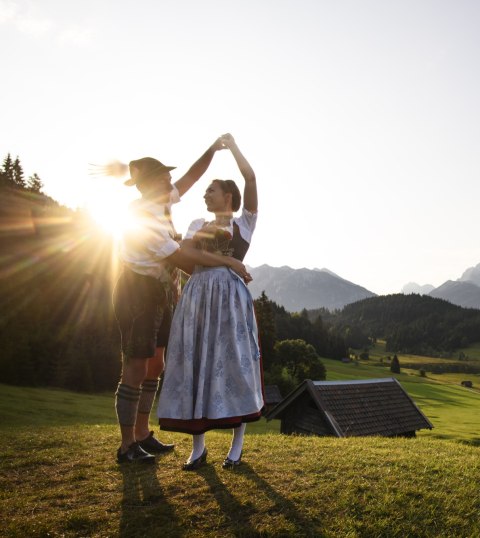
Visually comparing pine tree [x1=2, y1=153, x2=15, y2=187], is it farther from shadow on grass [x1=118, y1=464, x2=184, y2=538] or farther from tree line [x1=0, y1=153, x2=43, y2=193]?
shadow on grass [x1=118, y1=464, x2=184, y2=538]

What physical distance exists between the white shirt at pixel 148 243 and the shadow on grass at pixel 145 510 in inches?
85.9

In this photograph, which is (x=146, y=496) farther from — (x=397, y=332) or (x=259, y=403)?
(x=397, y=332)

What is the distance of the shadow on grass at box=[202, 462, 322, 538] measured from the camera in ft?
10.5

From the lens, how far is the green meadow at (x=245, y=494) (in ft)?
10.8

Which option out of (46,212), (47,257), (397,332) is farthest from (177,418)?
(397,332)

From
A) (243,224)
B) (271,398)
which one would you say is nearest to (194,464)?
(243,224)

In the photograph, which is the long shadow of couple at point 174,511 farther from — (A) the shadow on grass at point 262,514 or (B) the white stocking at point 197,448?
(B) the white stocking at point 197,448

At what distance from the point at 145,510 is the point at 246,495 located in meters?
0.92

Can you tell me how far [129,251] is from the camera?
16.1 ft

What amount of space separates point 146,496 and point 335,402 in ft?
60.5

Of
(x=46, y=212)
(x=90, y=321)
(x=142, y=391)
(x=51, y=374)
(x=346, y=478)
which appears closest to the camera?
(x=346, y=478)

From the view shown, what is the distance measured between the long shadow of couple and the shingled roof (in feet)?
51.4

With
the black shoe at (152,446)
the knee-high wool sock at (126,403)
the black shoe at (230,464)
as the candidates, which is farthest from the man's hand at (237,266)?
the black shoe at (152,446)

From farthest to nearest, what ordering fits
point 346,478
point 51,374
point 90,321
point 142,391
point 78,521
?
1. point 90,321
2. point 51,374
3. point 142,391
4. point 346,478
5. point 78,521
